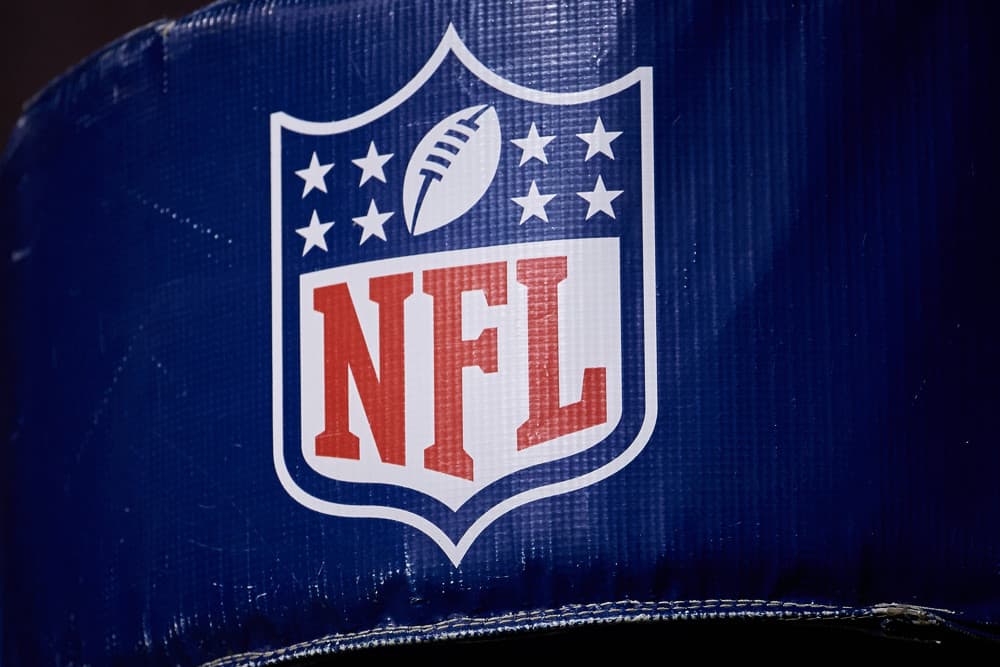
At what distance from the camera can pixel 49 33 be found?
245cm

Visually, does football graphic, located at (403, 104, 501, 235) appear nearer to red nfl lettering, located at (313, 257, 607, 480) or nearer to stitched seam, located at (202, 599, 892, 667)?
red nfl lettering, located at (313, 257, 607, 480)

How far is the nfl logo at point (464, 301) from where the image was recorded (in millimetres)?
1368

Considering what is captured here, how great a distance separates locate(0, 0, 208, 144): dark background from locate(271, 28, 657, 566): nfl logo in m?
1.06

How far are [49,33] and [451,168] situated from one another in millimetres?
1189

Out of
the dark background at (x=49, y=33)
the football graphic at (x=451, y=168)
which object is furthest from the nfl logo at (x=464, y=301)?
the dark background at (x=49, y=33)

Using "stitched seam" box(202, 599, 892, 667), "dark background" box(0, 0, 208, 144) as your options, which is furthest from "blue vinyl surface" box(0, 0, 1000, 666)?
"dark background" box(0, 0, 208, 144)

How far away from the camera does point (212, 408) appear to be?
1.46m

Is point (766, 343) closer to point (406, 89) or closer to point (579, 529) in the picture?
point (579, 529)

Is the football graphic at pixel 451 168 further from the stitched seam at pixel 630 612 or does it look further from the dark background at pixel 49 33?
the dark background at pixel 49 33

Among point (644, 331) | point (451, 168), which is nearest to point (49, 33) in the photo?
point (451, 168)

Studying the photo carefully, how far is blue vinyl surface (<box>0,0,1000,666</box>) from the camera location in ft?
4.45

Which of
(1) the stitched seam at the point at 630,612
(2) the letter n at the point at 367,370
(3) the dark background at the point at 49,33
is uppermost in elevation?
(3) the dark background at the point at 49,33

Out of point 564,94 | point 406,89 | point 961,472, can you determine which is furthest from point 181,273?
point 961,472

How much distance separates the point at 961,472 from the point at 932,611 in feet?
0.33
